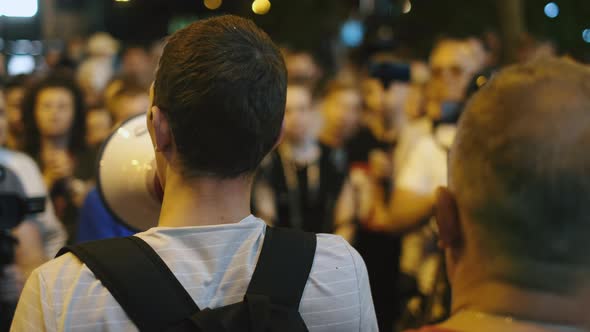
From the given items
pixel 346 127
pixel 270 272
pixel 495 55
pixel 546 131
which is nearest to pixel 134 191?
pixel 270 272

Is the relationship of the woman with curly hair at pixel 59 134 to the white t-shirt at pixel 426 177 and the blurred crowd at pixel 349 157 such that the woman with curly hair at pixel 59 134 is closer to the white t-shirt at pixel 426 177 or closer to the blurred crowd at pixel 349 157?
the blurred crowd at pixel 349 157

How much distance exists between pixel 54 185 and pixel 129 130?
8.17 feet

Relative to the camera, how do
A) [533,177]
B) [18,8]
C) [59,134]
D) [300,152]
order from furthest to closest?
1. [300,152]
2. [59,134]
3. [18,8]
4. [533,177]

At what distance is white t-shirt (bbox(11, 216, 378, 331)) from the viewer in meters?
1.58

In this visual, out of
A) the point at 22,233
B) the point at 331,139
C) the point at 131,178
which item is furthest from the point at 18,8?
the point at 331,139

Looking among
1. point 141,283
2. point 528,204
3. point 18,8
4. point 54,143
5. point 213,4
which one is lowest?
point 54,143

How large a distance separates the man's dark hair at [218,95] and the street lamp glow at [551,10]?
1176 centimetres

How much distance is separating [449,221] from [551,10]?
12.6 m

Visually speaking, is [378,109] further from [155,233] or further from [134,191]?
[155,233]

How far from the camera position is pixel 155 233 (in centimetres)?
169

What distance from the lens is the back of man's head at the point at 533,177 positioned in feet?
3.73

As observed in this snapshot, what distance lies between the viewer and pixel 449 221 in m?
1.28

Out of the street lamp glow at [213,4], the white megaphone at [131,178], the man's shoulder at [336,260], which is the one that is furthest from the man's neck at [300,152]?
the street lamp glow at [213,4]

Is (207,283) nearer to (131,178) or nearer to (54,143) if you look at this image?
(131,178)
